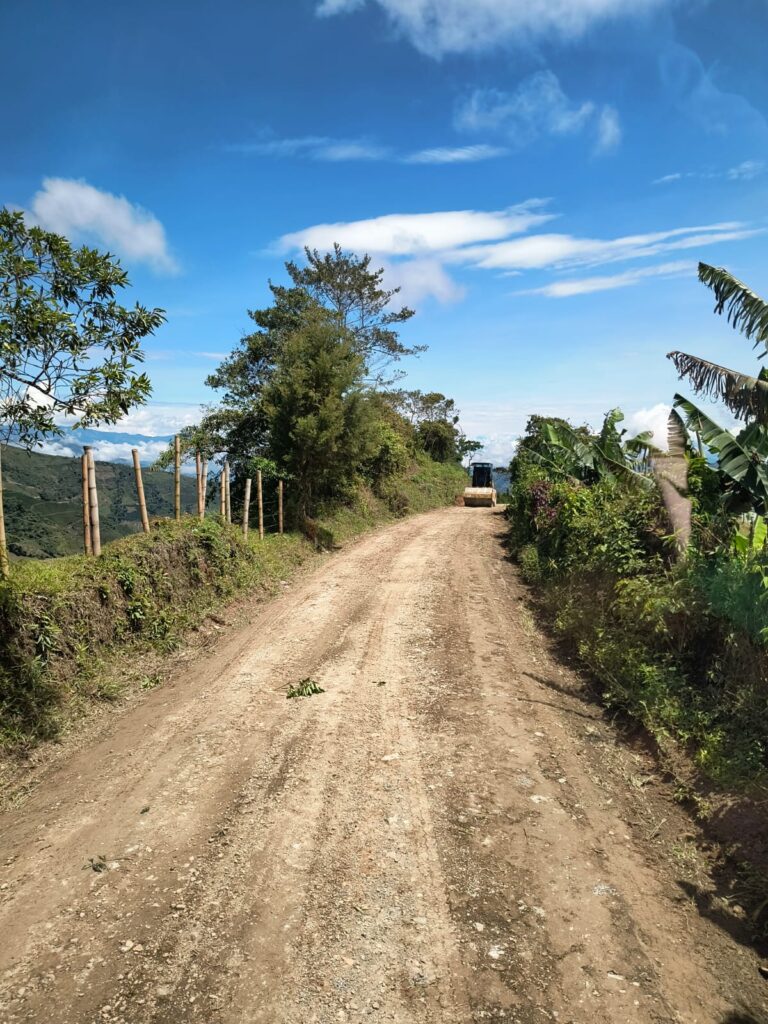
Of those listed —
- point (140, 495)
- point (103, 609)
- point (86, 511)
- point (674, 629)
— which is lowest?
point (674, 629)

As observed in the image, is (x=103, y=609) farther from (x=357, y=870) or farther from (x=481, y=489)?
(x=481, y=489)

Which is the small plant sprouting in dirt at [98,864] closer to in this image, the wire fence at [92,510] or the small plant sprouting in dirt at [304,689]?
the small plant sprouting in dirt at [304,689]

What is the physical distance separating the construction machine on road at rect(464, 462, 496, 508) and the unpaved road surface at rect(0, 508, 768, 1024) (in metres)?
28.0

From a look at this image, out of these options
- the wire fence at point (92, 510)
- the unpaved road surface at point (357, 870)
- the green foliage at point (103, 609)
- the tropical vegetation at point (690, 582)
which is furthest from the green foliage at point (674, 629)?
the wire fence at point (92, 510)

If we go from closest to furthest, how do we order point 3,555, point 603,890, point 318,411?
1. point 603,890
2. point 3,555
3. point 318,411

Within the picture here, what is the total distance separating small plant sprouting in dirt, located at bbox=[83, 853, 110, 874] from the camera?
13.8 feet

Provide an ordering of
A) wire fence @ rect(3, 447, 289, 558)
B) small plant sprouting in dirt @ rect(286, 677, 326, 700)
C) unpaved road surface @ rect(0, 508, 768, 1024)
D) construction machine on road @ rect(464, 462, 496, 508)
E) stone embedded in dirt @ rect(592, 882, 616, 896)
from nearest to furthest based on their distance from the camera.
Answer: unpaved road surface @ rect(0, 508, 768, 1024)
stone embedded in dirt @ rect(592, 882, 616, 896)
small plant sprouting in dirt @ rect(286, 677, 326, 700)
wire fence @ rect(3, 447, 289, 558)
construction machine on road @ rect(464, 462, 496, 508)

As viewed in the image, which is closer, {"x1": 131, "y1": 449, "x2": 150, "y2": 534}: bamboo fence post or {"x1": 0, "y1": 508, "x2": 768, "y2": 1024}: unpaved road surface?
{"x1": 0, "y1": 508, "x2": 768, "y2": 1024}: unpaved road surface

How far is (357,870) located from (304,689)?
3.14 meters

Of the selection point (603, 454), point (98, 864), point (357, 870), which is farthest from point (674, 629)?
point (98, 864)

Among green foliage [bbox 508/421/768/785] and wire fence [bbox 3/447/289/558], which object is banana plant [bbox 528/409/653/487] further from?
wire fence [bbox 3/447/289/558]

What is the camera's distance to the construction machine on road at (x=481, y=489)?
35312 millimetres

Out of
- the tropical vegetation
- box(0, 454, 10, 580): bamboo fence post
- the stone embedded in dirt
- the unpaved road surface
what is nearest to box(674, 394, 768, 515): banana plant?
the tropical vegetation

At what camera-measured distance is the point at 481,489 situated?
36.1 metres
